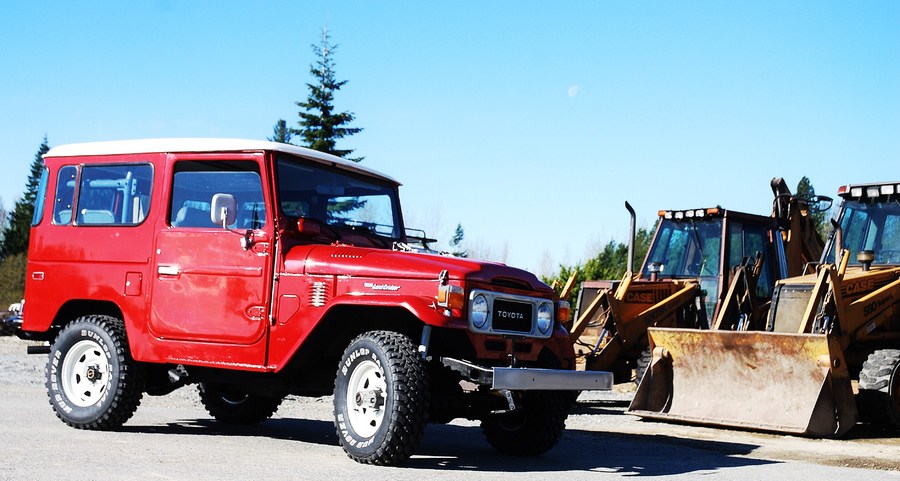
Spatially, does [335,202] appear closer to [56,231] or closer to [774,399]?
[56,231]

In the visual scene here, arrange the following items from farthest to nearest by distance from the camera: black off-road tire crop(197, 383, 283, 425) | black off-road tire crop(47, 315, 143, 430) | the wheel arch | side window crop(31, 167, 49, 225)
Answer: black off-road tire crop(197, 383, 283, 425)
side window crop(31, 167, 49, 225)
the wheel arch
black off-road tire crop(47, 315, 143, 430)

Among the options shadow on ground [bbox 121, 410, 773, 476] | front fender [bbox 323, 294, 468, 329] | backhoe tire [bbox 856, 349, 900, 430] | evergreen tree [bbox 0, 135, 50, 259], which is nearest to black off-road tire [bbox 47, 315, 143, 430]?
shadow on ground [bbox 121, 410, 773, 476]

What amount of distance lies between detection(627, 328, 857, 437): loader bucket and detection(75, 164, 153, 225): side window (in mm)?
5595

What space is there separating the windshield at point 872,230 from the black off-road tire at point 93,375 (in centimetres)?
→ 838

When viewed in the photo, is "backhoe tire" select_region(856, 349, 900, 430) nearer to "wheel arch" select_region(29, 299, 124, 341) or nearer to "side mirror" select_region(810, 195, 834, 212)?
"side mirror" select_region(810, 195, 834, 212)

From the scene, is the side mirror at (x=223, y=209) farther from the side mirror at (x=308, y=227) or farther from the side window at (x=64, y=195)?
the side window at (x=64, y=195)

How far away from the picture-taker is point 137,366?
9117 millimetres

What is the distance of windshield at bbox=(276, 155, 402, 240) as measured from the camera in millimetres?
8695

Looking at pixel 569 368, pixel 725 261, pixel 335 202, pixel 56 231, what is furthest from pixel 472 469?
pixel 725 261

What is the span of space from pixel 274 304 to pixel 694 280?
8.07 metres

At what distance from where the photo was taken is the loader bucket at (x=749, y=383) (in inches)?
406

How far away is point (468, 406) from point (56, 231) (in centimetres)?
442

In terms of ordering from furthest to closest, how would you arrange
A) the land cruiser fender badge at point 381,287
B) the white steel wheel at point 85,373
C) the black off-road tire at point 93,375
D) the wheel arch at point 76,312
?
1. the wheel arch at point 76,312
2. the white steel wheel at point 85,373
3. the black off-road tire at point 93,375
4. the land cruiser fender badge at point 381,287

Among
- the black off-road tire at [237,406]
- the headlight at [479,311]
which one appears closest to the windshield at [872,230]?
the headlight at [479,311]
